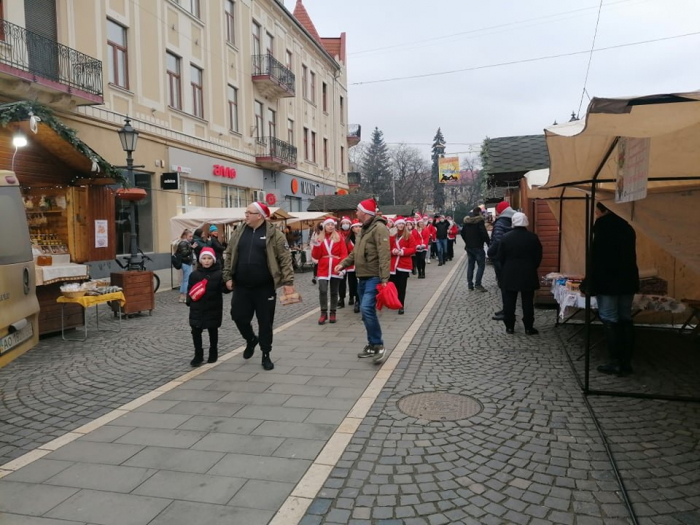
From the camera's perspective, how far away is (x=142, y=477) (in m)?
3.52

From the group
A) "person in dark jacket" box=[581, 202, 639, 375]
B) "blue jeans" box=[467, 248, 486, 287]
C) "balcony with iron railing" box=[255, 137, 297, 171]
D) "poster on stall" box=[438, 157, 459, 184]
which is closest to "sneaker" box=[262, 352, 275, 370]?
"person in dark jacket" box=[581, 202, 639, 375]

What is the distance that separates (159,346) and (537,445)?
553cm

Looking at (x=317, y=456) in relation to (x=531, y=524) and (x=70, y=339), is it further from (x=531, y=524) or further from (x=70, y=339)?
(x=70, y=339)

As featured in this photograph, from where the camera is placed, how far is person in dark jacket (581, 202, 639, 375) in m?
5.55

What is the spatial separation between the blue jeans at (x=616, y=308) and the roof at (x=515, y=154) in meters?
5.24

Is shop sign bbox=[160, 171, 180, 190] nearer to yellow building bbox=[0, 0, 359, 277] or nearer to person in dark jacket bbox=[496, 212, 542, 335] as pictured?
yellow building bbox=[0, 0, 359, 277]

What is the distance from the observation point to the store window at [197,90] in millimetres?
19594

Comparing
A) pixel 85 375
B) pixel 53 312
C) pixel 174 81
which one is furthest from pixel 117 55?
pixel 85 375

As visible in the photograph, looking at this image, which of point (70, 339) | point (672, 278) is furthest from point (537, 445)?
point (70, 339)

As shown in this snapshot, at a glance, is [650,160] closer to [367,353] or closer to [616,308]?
[616,308]

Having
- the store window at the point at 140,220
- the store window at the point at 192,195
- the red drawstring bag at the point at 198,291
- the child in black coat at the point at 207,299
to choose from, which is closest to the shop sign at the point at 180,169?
the store window at the point at 192,195

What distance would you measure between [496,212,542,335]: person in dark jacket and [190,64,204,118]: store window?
49.6ft

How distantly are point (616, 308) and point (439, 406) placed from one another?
7.69 feet

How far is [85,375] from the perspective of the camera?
241 inches
